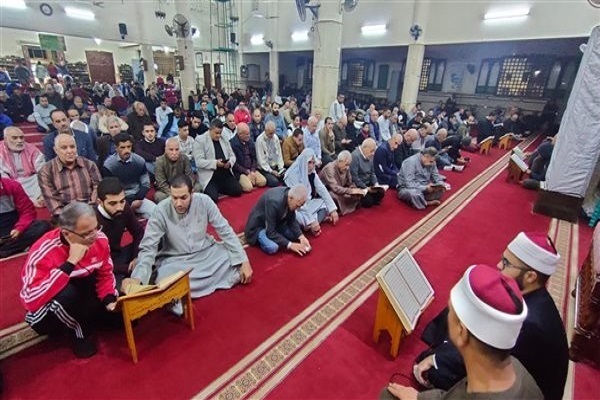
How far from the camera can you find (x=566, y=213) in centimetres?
435

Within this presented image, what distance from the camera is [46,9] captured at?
10.7 metres

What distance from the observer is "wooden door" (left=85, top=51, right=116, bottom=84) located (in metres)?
15.6

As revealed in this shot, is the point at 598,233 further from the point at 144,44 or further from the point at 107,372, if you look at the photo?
the point at 144,44

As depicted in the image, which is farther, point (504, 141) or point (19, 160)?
point (504, 141)

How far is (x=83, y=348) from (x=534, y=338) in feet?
8.12

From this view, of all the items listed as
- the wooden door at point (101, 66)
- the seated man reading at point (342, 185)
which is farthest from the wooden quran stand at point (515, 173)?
the wooden door at point (101, 66)

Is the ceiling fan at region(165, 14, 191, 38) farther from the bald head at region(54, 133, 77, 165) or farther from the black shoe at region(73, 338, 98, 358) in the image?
the black shoe at region(73, 338, 98, 358)

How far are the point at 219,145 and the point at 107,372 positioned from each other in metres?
3.46

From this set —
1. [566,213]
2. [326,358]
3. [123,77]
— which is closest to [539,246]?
[326,358]

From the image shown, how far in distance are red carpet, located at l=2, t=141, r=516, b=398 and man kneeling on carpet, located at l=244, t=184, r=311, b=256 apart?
0.13 meters

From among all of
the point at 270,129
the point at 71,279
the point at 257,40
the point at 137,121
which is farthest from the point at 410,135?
the point at 257,40

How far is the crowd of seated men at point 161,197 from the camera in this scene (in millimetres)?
1851

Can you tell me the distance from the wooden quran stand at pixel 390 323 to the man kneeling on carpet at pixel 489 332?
36.3 inches

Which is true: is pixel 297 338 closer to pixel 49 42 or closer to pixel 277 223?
pixel 277 223
